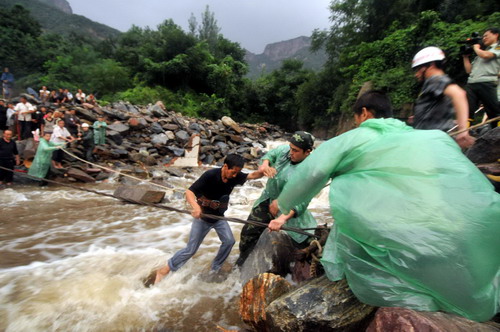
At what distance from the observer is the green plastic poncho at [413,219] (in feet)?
4.13

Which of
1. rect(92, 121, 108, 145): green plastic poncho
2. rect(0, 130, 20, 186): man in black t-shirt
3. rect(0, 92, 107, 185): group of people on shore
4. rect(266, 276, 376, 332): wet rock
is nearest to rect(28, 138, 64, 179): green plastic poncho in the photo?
rect(0, 92, 107, 185): group of people on shore

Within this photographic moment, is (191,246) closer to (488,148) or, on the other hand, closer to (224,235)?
(224,235)

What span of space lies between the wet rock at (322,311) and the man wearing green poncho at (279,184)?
0.98 meters

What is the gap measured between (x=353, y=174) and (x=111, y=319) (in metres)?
2.63

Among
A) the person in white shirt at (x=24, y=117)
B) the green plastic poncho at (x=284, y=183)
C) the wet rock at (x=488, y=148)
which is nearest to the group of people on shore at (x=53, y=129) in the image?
the person in white shirt at (x=24, y=117)

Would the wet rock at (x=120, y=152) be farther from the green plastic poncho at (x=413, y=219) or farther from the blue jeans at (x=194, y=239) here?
the green plastic poncho at (x=413, y=219)

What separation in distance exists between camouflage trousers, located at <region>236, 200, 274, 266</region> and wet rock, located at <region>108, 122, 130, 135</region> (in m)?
9.84

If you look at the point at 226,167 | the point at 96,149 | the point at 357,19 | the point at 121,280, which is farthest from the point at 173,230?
the point at 357,19

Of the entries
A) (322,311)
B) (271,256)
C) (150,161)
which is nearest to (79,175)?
(150,161)

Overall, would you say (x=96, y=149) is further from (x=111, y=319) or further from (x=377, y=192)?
(x=377, y=192)

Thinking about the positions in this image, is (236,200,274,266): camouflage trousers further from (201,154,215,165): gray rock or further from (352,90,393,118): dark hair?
(201,154,215,165): gray rock

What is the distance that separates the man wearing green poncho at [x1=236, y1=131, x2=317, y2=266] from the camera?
2.94 meters

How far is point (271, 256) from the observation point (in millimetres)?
2953

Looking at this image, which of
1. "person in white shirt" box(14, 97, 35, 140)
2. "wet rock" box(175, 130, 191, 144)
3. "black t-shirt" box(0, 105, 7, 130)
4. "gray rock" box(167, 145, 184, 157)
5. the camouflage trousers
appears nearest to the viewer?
the camouflage trousers
